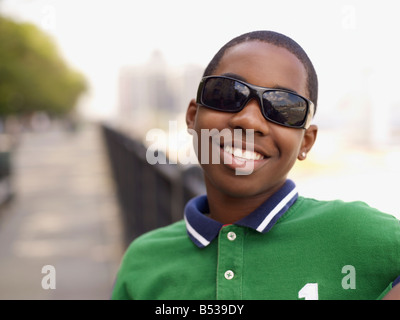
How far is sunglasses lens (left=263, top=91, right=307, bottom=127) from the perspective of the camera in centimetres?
120

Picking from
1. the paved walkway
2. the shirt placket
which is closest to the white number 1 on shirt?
the shirt placket

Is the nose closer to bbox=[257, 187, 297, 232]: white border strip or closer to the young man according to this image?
the young man

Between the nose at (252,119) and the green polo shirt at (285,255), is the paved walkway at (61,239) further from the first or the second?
the nose at (252,119)

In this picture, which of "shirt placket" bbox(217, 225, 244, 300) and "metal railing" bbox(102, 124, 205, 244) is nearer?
"shirt placket" bbox(217, 225, 244, 300)

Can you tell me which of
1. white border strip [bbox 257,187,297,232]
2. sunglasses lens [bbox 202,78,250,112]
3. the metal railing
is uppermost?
sunglasses lens [bbox 202,78,250,112]

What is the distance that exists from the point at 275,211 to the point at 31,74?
2933 cm

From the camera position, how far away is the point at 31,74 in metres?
29.0

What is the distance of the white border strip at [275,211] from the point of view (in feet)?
4.27

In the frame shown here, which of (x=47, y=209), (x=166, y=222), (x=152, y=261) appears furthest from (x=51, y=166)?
Answer: (x=152, y=261)

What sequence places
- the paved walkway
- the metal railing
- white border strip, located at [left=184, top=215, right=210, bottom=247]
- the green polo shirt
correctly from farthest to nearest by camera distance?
1. the paved walkway
2. the metal railing
3. white border strip, located at [left=184, top=215, right=210, bottom=247]
4. the green polo shirt

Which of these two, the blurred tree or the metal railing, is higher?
the blurred tree

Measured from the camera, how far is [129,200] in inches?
284
